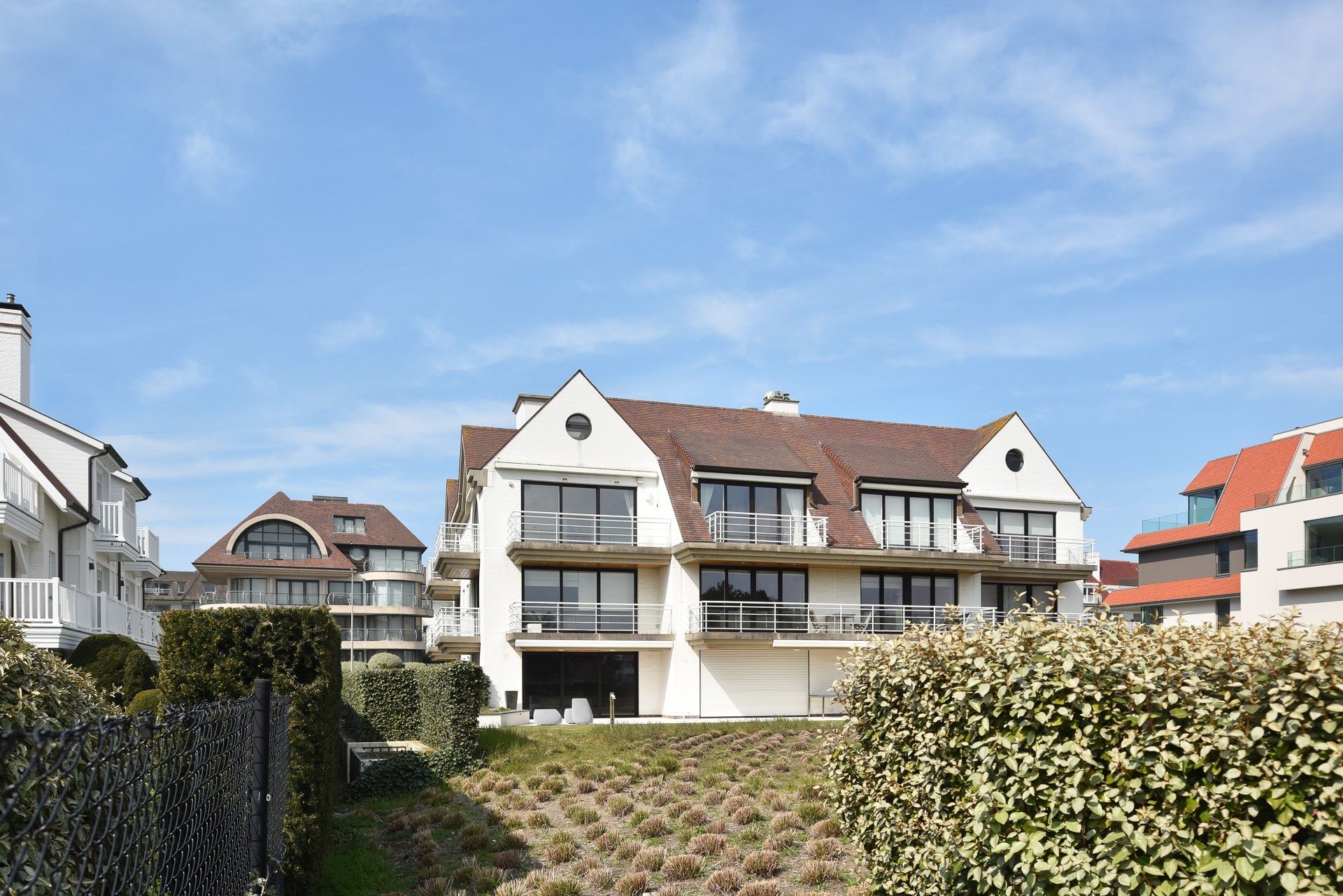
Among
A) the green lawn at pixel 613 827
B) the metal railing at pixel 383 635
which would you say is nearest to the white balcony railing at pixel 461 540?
the green lawn at pixel 613 827

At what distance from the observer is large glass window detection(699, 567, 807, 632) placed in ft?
100

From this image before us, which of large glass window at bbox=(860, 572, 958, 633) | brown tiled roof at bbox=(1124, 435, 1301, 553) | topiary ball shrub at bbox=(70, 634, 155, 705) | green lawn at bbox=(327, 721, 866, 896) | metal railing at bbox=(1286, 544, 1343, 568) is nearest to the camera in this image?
green lawn at bbox=(327, 721, 866, 896)

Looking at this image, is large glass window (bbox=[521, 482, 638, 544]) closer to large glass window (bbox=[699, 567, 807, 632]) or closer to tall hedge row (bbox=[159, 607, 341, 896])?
large glass window (bbox=[699, 567, 807, 632])

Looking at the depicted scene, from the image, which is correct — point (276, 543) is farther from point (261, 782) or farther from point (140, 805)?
point (140, 805)

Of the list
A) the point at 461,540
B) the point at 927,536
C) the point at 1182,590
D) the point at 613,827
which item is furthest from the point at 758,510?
the point at 1182,590

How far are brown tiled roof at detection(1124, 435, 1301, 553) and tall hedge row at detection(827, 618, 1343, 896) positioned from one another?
43824 millimetres

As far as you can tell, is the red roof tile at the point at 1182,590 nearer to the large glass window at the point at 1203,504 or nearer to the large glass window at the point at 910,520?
the large glass window at the point at 1203,504

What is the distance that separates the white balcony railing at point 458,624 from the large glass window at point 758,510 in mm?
7808

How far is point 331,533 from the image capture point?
6656 centimetres

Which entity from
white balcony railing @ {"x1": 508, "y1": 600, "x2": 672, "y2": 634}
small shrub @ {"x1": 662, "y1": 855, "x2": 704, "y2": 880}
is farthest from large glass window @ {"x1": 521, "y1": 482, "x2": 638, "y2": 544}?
small shrub @ {"x1": 662, "y1": 855, "x2": 704, "y2": 880}

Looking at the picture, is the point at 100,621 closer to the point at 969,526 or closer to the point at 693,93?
the point at 693,93

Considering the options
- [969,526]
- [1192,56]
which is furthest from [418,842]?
[969,526]

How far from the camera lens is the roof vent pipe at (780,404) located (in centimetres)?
3741

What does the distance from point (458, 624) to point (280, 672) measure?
847 inches
